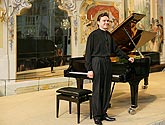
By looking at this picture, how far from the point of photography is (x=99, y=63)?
3.63m

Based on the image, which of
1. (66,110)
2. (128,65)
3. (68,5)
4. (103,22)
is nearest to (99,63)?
(103,22)

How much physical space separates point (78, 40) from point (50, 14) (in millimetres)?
1065

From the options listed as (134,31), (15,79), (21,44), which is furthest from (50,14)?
(134,31)

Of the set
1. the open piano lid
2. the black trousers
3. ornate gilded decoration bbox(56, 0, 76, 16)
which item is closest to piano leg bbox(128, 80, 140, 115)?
the black trousers

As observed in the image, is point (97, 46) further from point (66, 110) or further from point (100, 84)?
point (66, 110)

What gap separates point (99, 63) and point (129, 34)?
133 cm

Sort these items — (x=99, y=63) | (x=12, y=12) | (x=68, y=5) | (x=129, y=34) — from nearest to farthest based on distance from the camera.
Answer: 1. (x=99, y=63)
2. (x=129, y=34)
3. (x=12, y=12)
4. (x=68, y=5)

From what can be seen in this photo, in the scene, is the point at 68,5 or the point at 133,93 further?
the point at 68,5

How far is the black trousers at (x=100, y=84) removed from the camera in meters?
3.64

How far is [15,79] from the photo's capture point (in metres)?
6.60

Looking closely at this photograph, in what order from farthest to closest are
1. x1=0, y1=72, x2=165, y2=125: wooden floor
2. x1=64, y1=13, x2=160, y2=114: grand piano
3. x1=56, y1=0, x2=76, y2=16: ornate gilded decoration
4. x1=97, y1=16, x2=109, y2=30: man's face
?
1. x1=56, y1=0, x2=76, y2=16: ornate gilded decoration
2. x1=64, y1=13, x2=160, y2=114: grand piano
3. x1=0, y1=72, x2=165, y2=125: wooden floor
4. x1=97, y1=16, x2=109, y2=30: man's face

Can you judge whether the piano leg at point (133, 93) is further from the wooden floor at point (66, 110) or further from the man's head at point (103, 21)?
the man's head at point (103, 21)

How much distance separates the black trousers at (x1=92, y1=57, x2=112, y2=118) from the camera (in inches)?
143

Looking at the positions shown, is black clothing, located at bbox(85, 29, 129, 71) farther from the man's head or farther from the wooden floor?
the wooden floor
